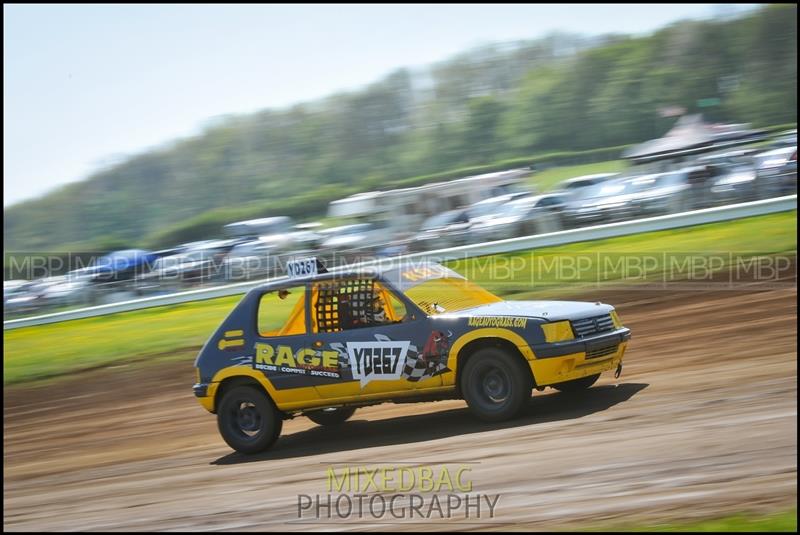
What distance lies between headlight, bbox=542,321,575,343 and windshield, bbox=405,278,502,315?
3.35 feet

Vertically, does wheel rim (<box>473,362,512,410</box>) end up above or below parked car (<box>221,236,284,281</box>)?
below

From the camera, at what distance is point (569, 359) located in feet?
24.6

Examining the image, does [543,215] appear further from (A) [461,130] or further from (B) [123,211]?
(B) [123,211]

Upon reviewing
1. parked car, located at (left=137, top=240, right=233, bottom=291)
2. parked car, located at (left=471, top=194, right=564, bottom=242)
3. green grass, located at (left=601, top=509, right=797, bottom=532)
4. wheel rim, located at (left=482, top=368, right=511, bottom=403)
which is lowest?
green grass, located at (left=601, top=509, right=797, bottom=532)

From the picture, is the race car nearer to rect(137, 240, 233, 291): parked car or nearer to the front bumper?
the front bumper

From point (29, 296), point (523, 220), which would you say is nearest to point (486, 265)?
point (523, 220)

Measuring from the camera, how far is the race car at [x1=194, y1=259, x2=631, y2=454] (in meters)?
7.58

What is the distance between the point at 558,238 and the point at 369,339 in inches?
377

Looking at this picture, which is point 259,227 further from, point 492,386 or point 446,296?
point 492,386

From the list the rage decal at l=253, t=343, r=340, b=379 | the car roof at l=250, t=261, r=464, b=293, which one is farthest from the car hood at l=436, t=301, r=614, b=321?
the rage decal at l=253, t=343, r=340, b=379

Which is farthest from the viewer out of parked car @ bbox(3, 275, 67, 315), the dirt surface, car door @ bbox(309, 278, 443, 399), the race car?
parked car @ bbox(3, 275, 67, 315)

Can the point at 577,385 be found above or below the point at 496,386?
below

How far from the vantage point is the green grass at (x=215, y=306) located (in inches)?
582

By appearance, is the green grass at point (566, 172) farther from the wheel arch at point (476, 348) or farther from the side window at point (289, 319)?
the wheel arch at point (476, 348)
